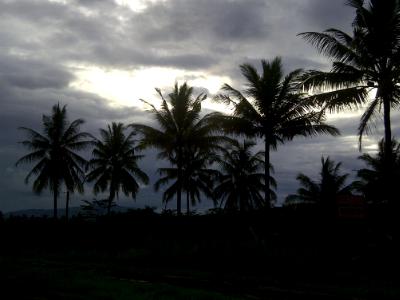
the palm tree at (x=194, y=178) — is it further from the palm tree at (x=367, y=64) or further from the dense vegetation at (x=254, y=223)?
the palm tree at (x=367, y=64)

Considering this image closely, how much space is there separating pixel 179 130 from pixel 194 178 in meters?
8.96

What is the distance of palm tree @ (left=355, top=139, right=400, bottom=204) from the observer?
1634cm

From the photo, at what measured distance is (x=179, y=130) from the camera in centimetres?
2902

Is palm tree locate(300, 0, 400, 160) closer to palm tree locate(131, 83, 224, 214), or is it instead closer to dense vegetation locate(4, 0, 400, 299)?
dense vegetation locate(4, 0, 400, 299)

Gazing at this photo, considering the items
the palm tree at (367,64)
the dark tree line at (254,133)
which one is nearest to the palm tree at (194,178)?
the dark tree line at (254,133)

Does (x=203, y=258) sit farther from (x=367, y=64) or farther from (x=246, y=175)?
(x=246, y=175)

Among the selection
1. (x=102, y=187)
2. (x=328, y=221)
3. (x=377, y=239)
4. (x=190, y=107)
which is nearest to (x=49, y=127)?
(x=102, y=187)

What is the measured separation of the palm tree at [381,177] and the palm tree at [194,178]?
10.4 metres

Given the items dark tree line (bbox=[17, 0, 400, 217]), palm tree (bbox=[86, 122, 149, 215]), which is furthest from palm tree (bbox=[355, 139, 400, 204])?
palm tree (bbox=[86, 122, 149, 215])

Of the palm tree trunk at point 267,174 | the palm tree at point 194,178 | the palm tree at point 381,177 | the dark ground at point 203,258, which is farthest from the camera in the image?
the palm tree at point 194,178

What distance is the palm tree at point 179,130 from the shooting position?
28.6 meters

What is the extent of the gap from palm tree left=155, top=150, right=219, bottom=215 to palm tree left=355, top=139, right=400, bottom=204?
10.4 meters

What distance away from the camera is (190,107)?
29344 millimetres

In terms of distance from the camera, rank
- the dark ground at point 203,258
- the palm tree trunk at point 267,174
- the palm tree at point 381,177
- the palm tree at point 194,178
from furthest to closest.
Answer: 1. the palm tree at point 194,178
2. the palm tree trunk at point 267,174
3. the palm tree at point 381,177
4. the dark ground at point 203,258
